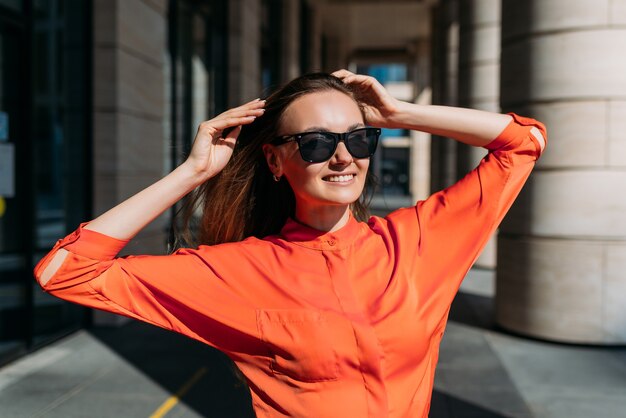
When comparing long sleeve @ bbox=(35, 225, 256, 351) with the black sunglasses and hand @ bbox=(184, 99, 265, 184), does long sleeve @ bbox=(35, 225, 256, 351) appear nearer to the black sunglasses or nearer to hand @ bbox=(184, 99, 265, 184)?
hand @ bbox=(184, 99, 265, 184)

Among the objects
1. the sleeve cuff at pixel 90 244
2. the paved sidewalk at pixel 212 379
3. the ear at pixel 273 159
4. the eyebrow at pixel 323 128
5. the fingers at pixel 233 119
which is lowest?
the paved sidewalk at pixel 212 379

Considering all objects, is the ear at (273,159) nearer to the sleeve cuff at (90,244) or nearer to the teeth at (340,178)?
the teeth at (340,178)

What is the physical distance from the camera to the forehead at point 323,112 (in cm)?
201

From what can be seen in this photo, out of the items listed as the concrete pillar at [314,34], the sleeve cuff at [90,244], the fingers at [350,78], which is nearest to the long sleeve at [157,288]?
the sleeve cuff at [90,244]

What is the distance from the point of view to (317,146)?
6.46ft

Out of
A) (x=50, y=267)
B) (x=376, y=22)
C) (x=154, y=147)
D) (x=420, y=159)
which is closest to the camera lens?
(x=50, y=267)

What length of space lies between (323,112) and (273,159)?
268 millimetres

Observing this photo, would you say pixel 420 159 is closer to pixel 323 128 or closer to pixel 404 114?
pixel 404 114

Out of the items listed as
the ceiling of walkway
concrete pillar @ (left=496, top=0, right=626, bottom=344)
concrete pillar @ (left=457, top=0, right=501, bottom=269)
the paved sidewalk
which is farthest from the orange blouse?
the ceiling of walkway

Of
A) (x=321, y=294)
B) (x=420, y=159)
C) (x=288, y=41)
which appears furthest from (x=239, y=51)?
(x=420, y=159)

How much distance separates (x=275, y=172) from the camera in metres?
2.21

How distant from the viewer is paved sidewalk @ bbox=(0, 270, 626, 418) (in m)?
5.29

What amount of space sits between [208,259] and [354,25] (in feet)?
101

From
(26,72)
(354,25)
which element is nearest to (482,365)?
(26,72)
